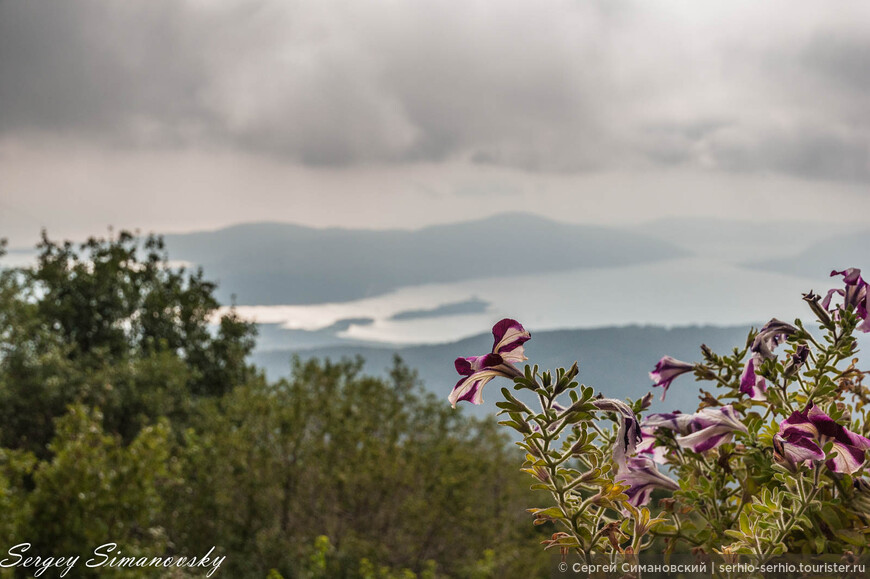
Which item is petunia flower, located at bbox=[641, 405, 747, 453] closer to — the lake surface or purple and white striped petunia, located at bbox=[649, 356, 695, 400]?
purple and white striped petunia, located at bbox=[649, 356, 695, 400]

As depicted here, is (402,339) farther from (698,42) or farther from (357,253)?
(698,42)

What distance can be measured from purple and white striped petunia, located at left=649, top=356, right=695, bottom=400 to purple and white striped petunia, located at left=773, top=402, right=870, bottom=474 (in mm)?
221

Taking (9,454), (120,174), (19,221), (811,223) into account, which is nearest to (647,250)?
(811,223)

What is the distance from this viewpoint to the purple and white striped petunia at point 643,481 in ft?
2.02

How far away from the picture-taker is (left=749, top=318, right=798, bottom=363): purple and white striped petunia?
0.63 metres

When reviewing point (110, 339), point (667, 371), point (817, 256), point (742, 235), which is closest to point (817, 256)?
point (817, 256)

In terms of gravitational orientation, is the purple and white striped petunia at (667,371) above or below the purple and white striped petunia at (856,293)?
below

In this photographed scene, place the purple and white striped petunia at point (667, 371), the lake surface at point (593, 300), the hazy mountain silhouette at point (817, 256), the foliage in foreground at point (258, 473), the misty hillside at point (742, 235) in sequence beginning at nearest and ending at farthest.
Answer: the purple and white striped petunia at point (667, 371) < the foliage in foreground at point (258, 473) < the lake surface at point (593, 300) < the misty hillside at point (742, 235) < the hazy mountain silhouette at point (817, 256)

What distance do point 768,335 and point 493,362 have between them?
0.29 metres

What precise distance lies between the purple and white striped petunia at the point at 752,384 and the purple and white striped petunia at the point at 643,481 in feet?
0.37

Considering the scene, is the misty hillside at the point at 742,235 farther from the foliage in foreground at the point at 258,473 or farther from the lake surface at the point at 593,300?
the foliage in foreground at the point at 258,473

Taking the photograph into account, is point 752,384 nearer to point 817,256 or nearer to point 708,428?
point 708,428

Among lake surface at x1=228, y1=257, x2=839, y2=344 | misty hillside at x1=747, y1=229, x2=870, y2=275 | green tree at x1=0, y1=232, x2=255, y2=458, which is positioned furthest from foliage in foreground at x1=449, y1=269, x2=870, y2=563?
Result: misty hillside at x1=747, y1=229, x2=870, y2=275

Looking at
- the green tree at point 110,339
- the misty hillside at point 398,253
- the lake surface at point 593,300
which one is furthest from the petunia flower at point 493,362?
the misty hillside at point 398,253
